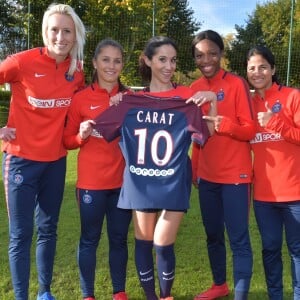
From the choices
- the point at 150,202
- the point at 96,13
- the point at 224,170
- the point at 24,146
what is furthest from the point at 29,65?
the point at 96,13

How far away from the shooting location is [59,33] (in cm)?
321

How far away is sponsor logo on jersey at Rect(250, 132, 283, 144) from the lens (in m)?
3.16

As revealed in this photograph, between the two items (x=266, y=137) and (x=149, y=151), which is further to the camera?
(x=266, y=137)

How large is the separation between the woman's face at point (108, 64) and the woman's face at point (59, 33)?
0.26m

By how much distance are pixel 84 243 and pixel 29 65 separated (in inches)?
53.9

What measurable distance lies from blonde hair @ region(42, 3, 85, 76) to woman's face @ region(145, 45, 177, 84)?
23.0 inches

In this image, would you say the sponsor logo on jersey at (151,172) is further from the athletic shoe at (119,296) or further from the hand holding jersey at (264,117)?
the athletic shoe at (119,296)

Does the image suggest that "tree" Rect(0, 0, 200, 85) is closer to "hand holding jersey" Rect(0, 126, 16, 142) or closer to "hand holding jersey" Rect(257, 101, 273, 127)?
"hand holding jersey" Rect(0, 126, 16, 142)

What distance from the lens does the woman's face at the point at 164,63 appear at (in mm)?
3148

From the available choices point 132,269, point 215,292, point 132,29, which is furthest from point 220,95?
point 132,29

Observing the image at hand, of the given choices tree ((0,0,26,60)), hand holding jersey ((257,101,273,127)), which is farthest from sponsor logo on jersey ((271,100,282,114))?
tree ((0,0,26,60))

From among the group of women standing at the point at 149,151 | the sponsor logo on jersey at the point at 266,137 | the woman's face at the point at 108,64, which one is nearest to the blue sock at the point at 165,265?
the group of women standing at the point at 149,151

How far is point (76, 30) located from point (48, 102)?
22.3 inches

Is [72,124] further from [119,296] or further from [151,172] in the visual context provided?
[119,296]
